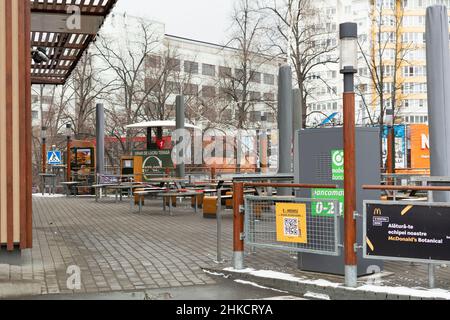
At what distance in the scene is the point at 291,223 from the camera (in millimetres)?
7289

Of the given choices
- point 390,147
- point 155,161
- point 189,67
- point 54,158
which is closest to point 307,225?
point 390,147

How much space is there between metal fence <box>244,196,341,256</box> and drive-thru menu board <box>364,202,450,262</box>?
451 millimetres

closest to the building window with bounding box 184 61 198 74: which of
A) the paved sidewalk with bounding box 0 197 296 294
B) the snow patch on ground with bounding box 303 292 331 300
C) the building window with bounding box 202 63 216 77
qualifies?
the building window with bounding box 202 63 216 77

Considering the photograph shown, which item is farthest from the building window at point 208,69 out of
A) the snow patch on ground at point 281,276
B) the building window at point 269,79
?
the snow patch on ground at point 281,276

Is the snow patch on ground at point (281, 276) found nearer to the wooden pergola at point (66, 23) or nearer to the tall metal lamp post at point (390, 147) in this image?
the wooden pergola at point (66, 23)

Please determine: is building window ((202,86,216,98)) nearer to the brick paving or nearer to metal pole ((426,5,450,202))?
the brick paving

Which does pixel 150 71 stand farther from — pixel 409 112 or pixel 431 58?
pixel 409 112

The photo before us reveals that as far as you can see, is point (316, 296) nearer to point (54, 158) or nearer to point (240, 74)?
point (54, 158)

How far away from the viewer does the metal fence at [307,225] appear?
698cm

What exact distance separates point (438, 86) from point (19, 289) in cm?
764

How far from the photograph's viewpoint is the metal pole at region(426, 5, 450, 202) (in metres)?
10.3

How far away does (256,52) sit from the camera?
34.2 m

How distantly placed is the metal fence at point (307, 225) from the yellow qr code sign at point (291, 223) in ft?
0.14
